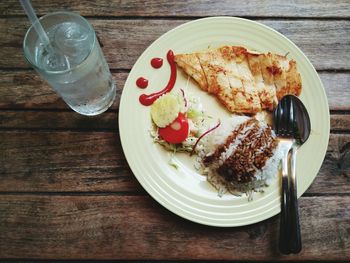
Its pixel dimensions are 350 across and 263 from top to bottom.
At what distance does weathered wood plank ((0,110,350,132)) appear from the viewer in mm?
1937

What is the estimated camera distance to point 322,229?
1.76 meters

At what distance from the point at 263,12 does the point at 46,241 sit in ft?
5.50

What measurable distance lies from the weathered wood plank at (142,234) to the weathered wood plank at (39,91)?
0.52m

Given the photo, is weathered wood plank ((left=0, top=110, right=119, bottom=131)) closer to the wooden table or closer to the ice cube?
the wooden table

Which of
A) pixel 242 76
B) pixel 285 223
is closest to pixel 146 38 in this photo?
pixel 242 76

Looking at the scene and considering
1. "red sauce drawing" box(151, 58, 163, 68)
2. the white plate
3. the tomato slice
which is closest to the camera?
the white plate

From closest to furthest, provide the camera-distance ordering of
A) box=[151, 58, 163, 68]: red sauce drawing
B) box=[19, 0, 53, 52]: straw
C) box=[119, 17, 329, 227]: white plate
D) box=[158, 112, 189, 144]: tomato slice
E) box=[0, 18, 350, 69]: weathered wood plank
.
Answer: box=[19, 0, 53, 52]: straw
box=[119, 17, 329, 227]: white plate
box=[158, 112, 189, 144]: tomato slice
box=[151, 58, 163, 68]: red sauce drawing
box=[0, 18, 350, 69]: weathered wood plank

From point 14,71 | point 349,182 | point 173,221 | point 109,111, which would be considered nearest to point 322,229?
point 349,182

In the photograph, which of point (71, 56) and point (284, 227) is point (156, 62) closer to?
point (71, 56)

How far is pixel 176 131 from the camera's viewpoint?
1.84m

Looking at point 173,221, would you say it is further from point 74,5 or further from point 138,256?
point 74,5

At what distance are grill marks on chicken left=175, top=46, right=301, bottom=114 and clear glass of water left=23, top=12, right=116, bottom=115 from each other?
17.3 inches

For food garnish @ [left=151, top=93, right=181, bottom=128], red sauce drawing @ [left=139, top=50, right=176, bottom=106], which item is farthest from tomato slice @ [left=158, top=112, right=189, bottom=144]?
red sauce drawing @ [left=139, top=50, right=176, bottom=106]

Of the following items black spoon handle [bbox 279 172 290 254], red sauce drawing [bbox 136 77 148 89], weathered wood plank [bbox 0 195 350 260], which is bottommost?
weathered wood plank [bbox 0 195 350 260]
